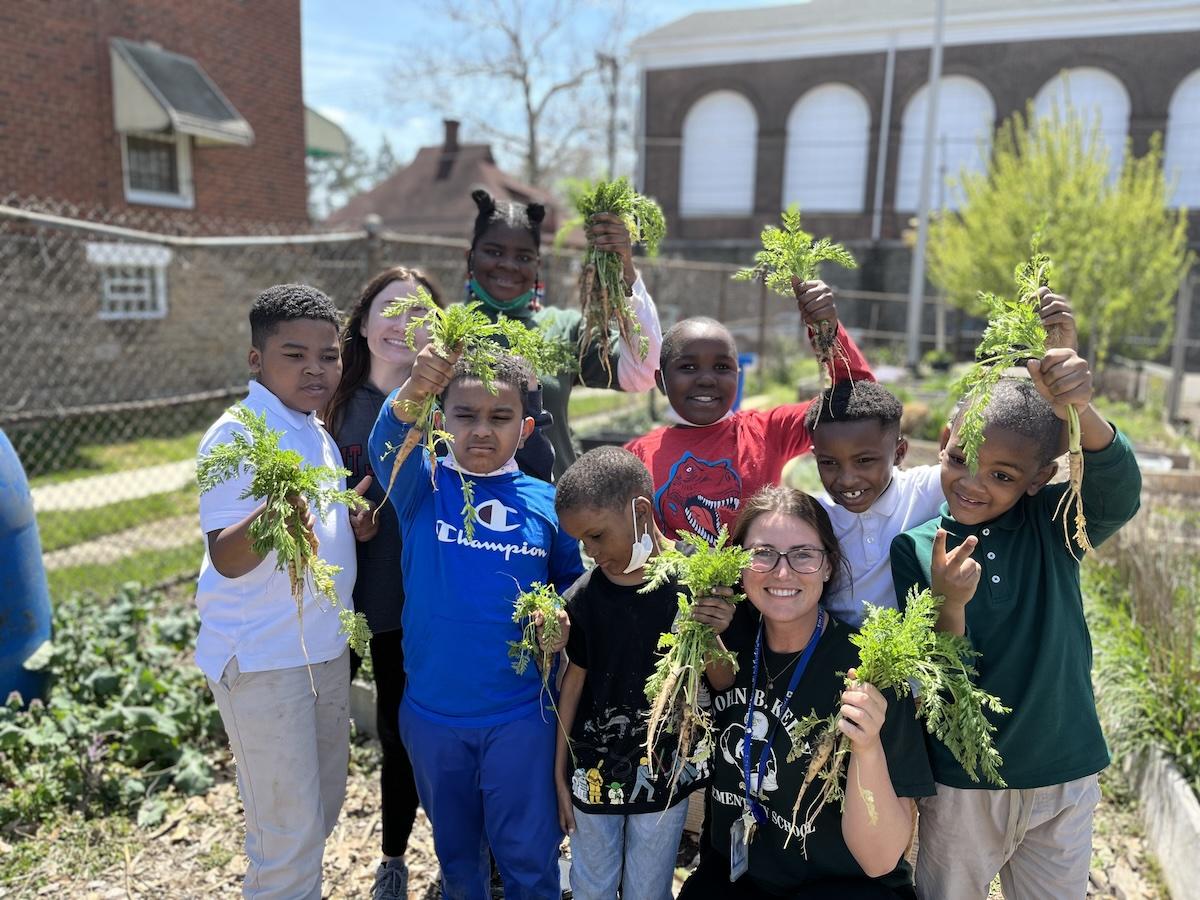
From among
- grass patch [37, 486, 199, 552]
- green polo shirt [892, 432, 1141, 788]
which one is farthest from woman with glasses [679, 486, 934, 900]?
grass patch [37, 486, 199, 552]

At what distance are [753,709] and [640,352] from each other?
52.8 inches

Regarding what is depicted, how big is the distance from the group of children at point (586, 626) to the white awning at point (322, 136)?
1380cm

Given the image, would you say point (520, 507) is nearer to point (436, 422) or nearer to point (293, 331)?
point (436, 422)

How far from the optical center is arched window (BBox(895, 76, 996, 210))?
92.2 feet

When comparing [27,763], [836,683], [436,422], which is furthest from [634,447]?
[27,763]

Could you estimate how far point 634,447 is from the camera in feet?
9.35

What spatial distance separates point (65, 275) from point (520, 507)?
10.2 metres

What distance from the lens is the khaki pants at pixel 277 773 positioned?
2.38 meters

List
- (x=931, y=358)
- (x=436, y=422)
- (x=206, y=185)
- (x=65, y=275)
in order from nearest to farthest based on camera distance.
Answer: (x=436, y=422) → (x=65, y=275) → (x=206, y=185) → (x=931, y=358)

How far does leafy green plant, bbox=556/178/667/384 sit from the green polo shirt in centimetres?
123

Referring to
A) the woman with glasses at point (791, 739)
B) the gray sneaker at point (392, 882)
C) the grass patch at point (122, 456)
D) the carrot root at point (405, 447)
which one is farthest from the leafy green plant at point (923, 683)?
the grass patch at point (122, 456)

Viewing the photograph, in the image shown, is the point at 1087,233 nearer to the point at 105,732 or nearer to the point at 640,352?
the point at 640,352

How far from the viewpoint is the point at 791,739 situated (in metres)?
2.19

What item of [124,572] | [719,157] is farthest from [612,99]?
[124,572]
